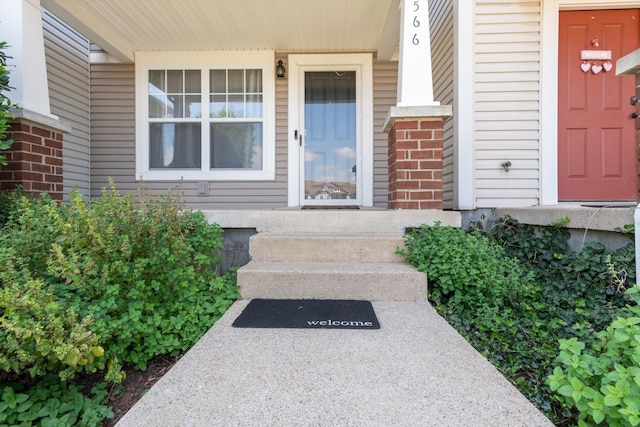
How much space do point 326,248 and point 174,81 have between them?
11.5 feet

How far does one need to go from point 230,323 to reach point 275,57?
12.5ft

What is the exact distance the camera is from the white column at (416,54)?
283 centimetres

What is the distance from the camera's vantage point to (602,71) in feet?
10.7

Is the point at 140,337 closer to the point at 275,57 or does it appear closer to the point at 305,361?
the point at 305,361

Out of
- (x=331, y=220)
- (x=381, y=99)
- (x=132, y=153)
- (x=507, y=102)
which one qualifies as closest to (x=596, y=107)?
(x=507, y=102)

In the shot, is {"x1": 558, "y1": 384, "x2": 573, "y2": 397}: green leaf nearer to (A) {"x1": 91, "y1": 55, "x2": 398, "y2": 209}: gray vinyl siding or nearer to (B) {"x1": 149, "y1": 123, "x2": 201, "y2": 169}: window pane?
(A) {"x1": 91, "y1": 55, "x2": 398, "y2": 209}: gray vinyl siding

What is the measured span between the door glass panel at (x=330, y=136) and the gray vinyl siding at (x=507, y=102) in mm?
1603

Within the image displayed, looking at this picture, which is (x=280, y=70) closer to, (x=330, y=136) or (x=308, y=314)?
(x=330, y=136)

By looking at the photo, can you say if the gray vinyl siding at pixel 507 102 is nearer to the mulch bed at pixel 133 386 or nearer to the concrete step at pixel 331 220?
the concrete step at pixel 331 220

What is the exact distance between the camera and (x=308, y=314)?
1.79 m

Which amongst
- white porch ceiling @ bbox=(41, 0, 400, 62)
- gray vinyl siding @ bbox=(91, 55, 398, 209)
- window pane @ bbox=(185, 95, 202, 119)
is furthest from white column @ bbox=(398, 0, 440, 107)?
window pane @ bbox=(185, 95, 202, 119)

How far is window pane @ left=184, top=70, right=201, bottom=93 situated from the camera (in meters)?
4.53

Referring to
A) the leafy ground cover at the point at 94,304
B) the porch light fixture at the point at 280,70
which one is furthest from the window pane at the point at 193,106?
the leafy ground cover at the point at 94,304

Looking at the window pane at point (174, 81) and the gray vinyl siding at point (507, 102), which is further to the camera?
the window pane at point (174, 81)
